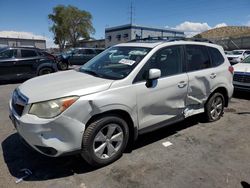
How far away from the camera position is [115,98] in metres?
3.21

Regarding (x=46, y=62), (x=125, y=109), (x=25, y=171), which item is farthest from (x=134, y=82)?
(x=46, y=62)

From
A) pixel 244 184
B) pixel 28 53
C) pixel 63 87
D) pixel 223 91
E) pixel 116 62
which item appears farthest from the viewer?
pixel 28 53

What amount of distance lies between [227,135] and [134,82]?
Answer: 2.35 meters

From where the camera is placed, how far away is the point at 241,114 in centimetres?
588

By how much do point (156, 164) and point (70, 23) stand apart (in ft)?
200

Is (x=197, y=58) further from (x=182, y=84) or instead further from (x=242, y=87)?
(x=242, y=87)

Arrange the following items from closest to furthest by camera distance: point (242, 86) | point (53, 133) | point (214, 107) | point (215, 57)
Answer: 1. point (53, 133)
2. point (215, 57)
3. point (214, 107)
4. point (242, 86)

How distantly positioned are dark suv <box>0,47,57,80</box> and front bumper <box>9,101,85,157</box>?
8.04m

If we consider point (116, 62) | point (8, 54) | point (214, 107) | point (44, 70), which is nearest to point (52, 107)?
point (116, 62)

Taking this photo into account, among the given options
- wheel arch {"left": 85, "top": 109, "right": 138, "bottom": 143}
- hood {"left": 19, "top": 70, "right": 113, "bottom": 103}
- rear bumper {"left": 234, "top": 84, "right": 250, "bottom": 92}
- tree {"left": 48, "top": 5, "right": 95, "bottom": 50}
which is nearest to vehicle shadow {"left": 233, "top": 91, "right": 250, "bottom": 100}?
rear bumper {"left": 234, "top": 84, "right": 250, "bottom": 92}

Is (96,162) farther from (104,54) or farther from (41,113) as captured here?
(104,54)

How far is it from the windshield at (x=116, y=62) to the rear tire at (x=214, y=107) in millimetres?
2014

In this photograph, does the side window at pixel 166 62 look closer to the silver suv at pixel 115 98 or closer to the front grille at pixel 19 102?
the silver suv at pixel 115 98

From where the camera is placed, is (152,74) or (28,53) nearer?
(152,74)
